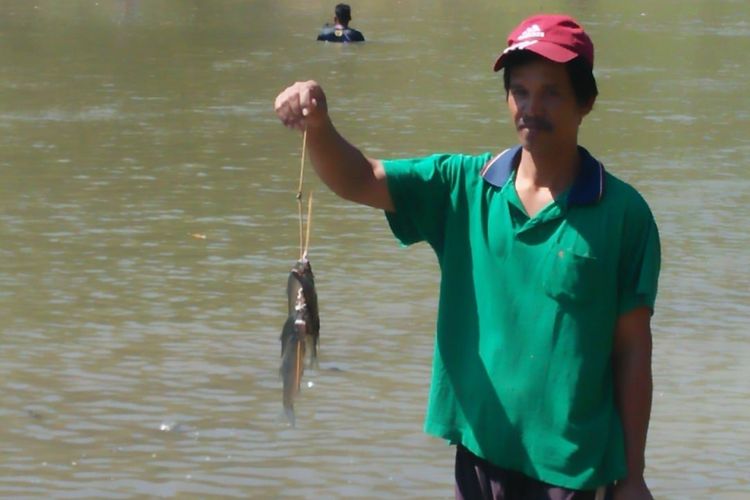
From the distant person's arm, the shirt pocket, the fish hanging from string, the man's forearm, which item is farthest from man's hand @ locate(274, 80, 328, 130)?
the man's forearm

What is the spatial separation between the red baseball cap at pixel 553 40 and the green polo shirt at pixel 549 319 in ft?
0.87

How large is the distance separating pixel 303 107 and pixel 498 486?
96 cm

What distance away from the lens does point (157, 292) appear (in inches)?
372

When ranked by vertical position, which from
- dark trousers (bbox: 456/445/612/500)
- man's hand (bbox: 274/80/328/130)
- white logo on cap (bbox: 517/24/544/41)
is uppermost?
white logo on cap (bbox: 517/24/544/41)

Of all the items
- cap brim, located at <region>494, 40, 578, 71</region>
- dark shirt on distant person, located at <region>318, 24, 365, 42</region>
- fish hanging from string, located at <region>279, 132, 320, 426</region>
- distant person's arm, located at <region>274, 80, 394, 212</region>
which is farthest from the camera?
dark shirt on distant person, located at <region>318, 24, 365, 42</region>

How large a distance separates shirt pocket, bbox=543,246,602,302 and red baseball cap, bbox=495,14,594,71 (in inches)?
16.6

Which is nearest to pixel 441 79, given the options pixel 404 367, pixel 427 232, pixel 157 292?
pixel 157 292

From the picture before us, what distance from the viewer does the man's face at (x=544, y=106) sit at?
3.58 m

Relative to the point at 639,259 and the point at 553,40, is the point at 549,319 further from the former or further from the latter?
the point at 553,40

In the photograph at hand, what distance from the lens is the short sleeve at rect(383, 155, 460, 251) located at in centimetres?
378

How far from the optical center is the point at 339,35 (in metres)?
25.8

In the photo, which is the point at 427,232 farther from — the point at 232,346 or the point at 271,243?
the point at 271,243

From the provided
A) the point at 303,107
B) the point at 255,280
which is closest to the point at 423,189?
the point at 303,107

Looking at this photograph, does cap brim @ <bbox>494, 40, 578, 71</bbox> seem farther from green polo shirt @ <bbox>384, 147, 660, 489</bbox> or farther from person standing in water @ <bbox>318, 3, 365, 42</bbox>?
person standing in water @ <bbox>318, 3, 365, 42</bbox>
